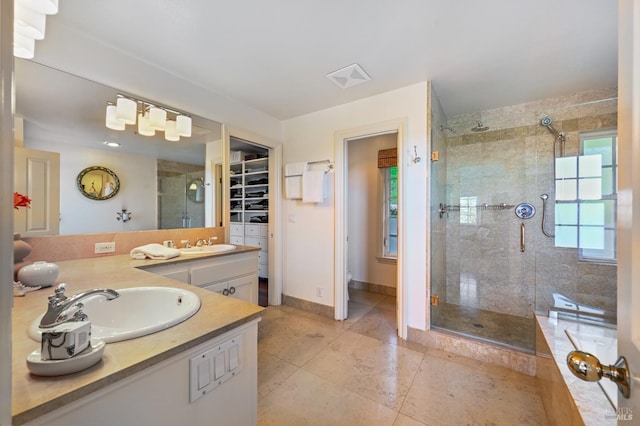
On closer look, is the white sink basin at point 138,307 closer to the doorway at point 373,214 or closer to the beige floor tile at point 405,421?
the beige floor tile at point 405,421

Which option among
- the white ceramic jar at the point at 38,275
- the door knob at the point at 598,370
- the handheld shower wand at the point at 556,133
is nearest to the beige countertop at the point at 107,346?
the white ceramic jar at the point at 38,275

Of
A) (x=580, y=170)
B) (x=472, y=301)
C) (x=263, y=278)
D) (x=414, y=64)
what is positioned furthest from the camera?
(x=263, y=278)

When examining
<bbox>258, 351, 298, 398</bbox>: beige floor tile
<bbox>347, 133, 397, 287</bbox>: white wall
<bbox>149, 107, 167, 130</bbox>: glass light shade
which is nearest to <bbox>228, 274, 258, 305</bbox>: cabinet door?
<bbox>258, 351, 298, 398</bbox>: beige floor tile

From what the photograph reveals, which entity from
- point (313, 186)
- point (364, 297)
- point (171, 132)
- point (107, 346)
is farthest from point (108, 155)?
point (364, 297)

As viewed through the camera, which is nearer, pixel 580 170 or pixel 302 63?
pixel 302 63

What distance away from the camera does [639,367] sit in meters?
0.44

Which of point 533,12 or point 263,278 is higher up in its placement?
point 533,12

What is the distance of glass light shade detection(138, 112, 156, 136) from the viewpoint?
2006mm

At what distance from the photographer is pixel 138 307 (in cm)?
113

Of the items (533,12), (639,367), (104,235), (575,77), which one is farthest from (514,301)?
(104,235)

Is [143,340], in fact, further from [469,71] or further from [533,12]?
[469,71]

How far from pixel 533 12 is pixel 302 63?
150 centimetres

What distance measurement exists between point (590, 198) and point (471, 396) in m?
2.31

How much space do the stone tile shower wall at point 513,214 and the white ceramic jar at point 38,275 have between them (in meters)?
2.76
